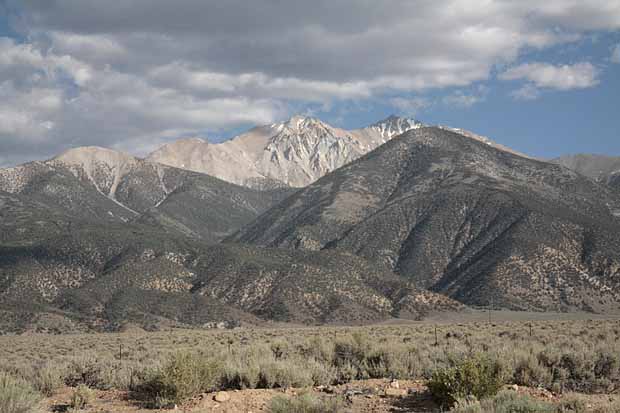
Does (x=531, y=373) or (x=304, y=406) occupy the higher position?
(x=304, y=406)

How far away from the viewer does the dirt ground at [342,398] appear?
15.8 meters

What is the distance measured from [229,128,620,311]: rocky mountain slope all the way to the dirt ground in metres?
108

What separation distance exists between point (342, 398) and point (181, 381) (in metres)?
4.19

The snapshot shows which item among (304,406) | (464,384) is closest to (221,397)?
(304,406)

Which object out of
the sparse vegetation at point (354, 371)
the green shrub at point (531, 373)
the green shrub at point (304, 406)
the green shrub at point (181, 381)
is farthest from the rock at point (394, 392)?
the green shrub at point (181, 381)

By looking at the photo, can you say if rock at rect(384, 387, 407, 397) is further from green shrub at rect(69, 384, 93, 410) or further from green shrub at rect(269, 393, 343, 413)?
green shrub at rect(69, 384, 93, 410)

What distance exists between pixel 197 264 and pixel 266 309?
32509 millimetres

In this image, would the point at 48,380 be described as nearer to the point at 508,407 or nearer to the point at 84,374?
the point at 84,374

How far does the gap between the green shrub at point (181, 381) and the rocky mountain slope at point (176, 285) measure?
77.8m

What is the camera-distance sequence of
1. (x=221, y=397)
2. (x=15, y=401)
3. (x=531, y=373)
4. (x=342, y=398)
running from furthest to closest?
(x=531, y=373)
(x=221, y=397)
(x=342, y=398)
(x=15, y=401)

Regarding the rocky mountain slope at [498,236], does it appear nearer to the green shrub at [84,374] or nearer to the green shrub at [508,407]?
the green shrub at [84,374]

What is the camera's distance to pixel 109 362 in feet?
81.8

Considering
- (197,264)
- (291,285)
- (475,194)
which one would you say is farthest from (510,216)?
(197,264)

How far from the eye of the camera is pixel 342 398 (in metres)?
16.2
